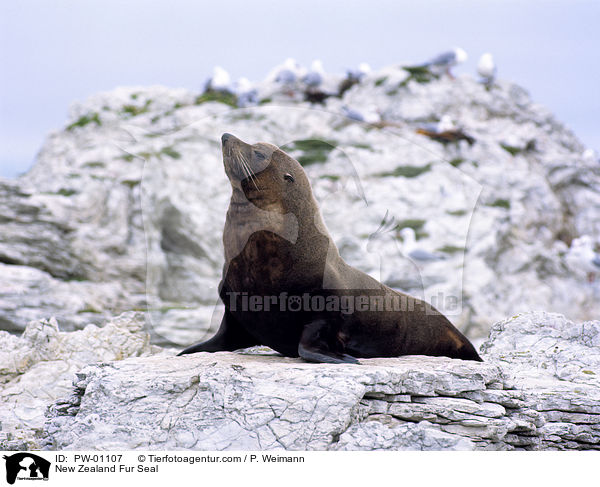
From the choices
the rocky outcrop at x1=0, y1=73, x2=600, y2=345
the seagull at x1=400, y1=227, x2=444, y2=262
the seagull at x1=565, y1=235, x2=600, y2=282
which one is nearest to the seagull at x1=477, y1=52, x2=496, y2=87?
the rocky outcrop at x1=0, y1=73, x2=600, y2=345

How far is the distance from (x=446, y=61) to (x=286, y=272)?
68.6 ft

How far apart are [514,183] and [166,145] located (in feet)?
41.3

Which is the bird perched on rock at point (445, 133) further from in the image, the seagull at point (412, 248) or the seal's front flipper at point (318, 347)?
the seal's front flipper at point (318, 347)

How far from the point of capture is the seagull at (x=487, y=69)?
2460cm

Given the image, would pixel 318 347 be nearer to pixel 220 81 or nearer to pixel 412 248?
pixel 412 248

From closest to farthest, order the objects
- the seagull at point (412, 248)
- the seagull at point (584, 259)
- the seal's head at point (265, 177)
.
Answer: the seal's head at point (265, 177) < the seagull at point (412, 248) < the seagull at point (584, 259)

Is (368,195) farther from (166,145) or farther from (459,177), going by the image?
(166,145)

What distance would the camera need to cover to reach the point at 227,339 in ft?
18.5

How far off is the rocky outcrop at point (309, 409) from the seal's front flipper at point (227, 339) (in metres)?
0.50
